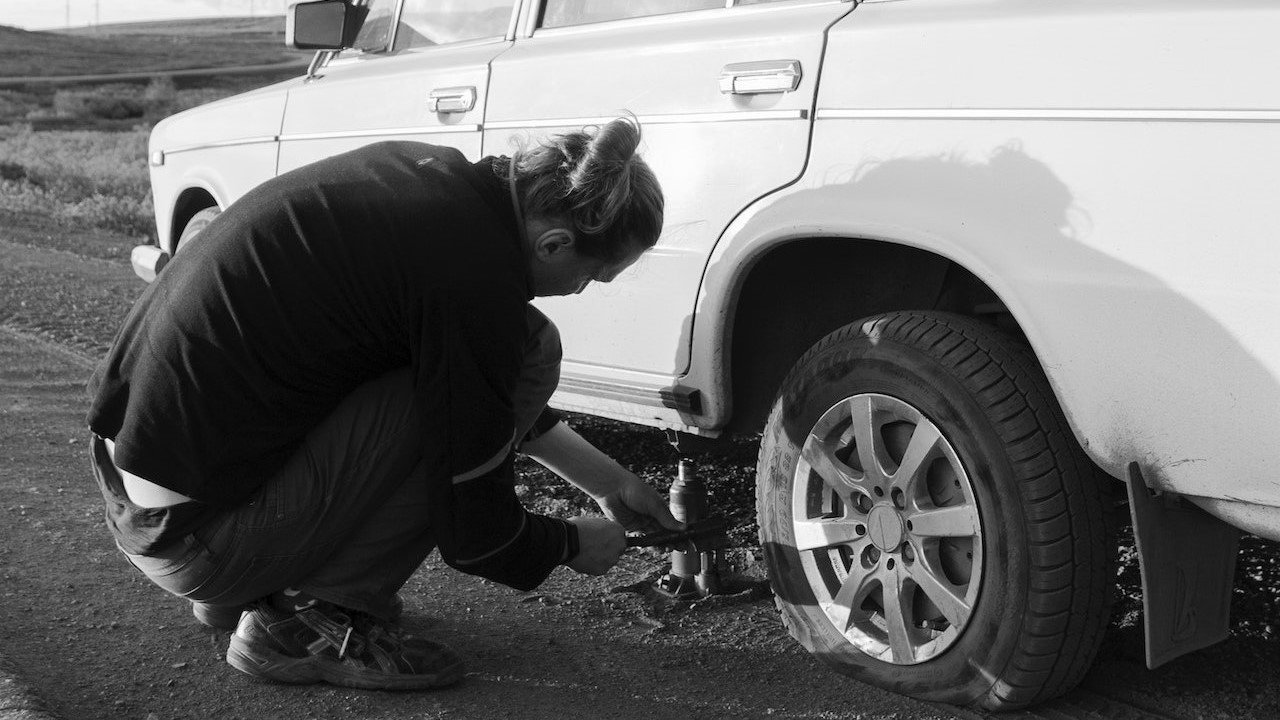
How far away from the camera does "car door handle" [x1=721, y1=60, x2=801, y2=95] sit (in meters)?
2.80

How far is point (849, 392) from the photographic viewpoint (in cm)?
277

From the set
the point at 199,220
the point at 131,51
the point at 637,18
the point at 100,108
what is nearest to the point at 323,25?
the point at 199,220

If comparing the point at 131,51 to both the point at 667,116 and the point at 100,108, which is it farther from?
the point at 667,116

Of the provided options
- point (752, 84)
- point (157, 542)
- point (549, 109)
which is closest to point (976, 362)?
point (752, 84)

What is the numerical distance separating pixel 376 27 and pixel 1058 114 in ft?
9.28

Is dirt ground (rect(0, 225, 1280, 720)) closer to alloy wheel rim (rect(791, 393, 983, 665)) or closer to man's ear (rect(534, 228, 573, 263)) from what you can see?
alloy wheel rim (rect(791, 393, 983, 665))

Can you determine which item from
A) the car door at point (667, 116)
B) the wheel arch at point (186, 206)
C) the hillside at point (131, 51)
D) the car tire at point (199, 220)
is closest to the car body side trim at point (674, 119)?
the car door at point (667, 116)

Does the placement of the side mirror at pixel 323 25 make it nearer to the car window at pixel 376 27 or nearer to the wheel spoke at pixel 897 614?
the car window at pixel 376 27

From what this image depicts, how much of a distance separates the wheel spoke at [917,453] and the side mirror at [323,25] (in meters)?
2.71

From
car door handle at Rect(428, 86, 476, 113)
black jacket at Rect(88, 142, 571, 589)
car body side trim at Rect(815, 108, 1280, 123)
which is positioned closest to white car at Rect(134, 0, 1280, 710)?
car body side trim at Rect(815, 108, 1280, 123)

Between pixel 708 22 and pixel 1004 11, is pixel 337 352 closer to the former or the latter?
pixel 708 22

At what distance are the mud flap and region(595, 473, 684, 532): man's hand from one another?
3.83 ft

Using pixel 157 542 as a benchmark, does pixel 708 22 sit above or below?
above

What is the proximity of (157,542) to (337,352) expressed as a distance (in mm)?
546
